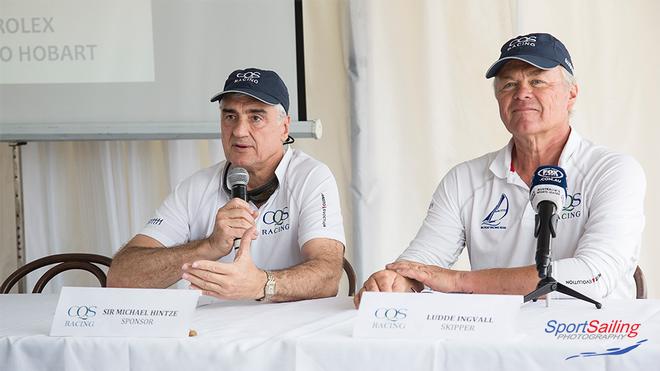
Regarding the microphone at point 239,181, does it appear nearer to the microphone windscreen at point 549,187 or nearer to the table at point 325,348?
the table at point 325,348

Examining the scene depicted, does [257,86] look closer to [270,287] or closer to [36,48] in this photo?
[270,287]

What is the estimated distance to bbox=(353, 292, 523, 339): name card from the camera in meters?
1.67

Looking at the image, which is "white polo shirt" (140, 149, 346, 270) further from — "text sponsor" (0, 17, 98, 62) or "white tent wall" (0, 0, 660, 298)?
"text sponsor" (0, 17, 98, 62)

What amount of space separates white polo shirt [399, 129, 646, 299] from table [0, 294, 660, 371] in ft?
0.69

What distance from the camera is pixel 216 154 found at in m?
4.15

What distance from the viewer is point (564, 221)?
2.46m

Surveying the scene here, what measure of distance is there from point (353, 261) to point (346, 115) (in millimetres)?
672

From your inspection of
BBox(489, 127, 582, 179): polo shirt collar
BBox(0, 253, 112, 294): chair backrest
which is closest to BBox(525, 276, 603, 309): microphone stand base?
BBox(489, 127, 582, 179): polo shirt collar

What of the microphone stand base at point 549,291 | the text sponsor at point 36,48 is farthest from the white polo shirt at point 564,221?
the text sponsor at point 36,48

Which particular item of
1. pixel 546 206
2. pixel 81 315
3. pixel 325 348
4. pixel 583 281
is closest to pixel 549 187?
pixel 546 206

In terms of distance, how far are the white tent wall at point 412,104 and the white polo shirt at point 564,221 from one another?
1.24 metres

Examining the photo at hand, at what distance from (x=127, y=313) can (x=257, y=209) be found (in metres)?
1.02

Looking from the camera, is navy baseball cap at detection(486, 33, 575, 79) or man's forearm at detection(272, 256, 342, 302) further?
navy baseball cap at detection(486, 33, 575, 79)

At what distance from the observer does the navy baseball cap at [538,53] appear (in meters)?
2.47
